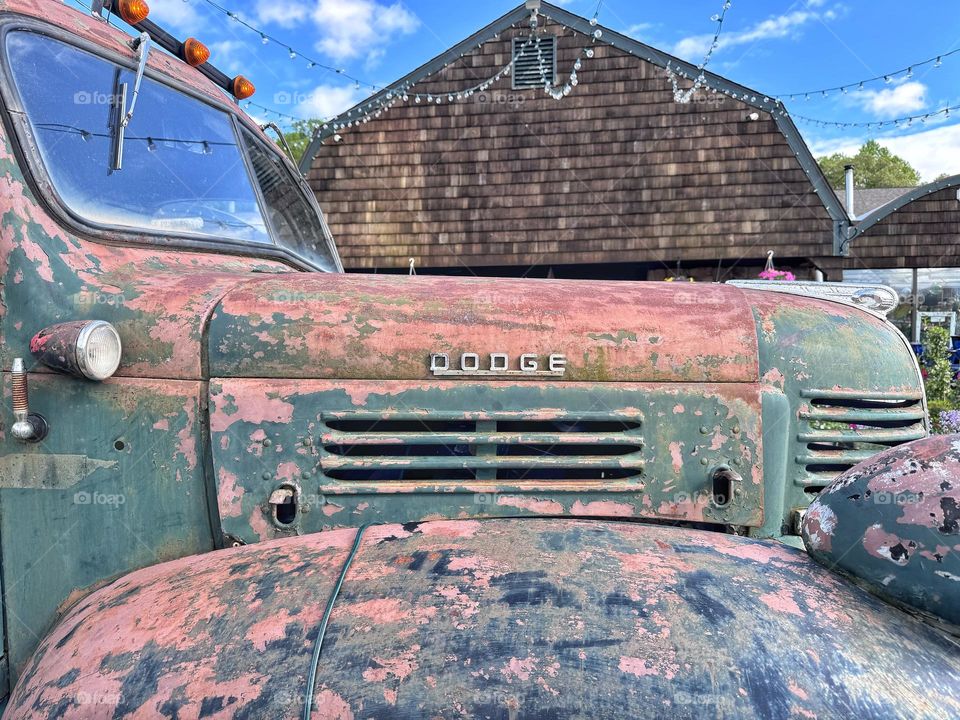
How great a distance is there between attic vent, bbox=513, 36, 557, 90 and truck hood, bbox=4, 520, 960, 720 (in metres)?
11.4

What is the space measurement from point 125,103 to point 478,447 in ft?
5.06

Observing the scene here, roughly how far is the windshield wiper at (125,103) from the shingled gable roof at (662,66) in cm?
1053

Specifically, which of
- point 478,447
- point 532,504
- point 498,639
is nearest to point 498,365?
point 478,447

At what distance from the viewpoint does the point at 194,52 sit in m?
2.59

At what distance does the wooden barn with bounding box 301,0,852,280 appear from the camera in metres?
11.3

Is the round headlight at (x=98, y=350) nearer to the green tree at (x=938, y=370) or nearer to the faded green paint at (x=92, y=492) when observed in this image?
the faded green paint at (x=92, y=492)

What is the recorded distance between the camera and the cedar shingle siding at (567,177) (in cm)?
1131

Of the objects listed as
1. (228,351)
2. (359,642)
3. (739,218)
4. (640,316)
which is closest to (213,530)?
(228,351)

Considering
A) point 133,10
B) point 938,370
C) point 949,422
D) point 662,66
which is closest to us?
point 133,10

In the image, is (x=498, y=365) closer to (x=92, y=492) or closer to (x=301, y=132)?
(x=92, y=492)

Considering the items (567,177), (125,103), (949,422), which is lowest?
(949,422)

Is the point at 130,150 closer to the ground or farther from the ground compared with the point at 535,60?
closer to the ground

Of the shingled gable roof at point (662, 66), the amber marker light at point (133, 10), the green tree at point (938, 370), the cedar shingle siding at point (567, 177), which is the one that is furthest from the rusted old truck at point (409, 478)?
the shingled gable roof at point (662, 66)

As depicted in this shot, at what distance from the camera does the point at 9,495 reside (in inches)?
66.7
